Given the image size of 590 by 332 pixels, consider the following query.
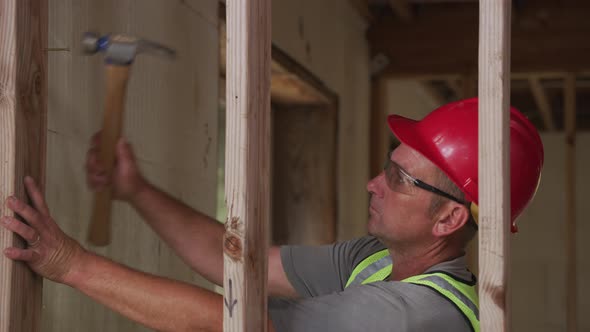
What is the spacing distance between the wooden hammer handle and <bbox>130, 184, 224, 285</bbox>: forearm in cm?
14

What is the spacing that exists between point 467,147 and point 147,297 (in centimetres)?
84

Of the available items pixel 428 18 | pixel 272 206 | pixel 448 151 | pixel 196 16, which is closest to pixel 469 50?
pixel 428 18

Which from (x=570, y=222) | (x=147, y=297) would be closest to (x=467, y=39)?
(x=570, y=222)

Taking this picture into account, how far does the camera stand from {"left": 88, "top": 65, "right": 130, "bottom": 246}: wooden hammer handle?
6.20 feet

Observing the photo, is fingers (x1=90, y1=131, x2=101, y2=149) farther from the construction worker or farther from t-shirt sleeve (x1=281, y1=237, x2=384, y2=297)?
t-shirt sleeve (x1=281, y1=237, x2=384, y2=297)

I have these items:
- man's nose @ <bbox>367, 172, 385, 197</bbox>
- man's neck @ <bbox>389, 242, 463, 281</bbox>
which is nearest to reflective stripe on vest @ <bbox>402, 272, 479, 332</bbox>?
man's neck @ <bbox>389, 242, 463, 281</bbox>

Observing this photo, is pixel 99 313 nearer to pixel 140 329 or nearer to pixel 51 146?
pixel 140 329

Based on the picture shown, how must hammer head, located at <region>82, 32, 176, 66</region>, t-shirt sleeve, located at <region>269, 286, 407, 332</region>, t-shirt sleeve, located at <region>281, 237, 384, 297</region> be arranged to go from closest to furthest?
1. t-shirt sleeve, located at <region>269, 286, 407, 332</region>
2. hammer head, located at <region>82, 32, 176, 66</region>
3. t-shirt sleeve, located at <region>281, 237, 384, 297</region>

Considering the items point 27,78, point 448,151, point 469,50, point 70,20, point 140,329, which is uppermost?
point 469,50

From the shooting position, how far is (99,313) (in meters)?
1.94

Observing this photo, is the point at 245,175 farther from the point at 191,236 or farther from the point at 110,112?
the point at 191,236

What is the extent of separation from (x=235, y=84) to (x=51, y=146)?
1.83 feet

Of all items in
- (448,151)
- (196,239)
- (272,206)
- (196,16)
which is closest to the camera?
(448,151)

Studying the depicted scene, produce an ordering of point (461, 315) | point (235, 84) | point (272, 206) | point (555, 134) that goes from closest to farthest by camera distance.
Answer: point (235, 84) < point (461, 315) < point (272, 206) < point (555, 134)
